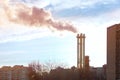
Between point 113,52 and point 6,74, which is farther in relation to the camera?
point 6,74

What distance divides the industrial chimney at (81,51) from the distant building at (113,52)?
14.8 m

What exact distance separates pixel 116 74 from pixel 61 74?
48.4 feet

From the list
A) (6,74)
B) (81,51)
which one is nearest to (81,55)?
(81,51)

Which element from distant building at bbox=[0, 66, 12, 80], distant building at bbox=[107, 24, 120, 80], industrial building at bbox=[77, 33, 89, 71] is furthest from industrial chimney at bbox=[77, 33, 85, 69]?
distant building at bbox=[0, 66, 12, 80]

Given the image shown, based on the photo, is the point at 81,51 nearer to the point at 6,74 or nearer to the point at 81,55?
the point at 81,55

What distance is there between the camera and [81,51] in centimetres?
6019

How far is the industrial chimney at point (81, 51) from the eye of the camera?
197 ft

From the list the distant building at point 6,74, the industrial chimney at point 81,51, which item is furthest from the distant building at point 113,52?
the distant building at point 6,74

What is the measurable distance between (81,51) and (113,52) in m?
16.6

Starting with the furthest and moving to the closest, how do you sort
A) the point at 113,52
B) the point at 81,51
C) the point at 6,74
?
the point at 6,74 → the point at 81,51 → the point at 113,52

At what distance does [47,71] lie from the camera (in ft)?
184

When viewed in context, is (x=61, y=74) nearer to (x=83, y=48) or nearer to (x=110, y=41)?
(x=83, y=48)

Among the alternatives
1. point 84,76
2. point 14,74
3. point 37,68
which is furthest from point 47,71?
point 14,74

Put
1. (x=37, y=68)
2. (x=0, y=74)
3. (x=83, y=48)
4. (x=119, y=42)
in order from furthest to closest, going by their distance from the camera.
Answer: (x=0, y=74) → (x=83, y=48) → (x=37, y=68) → (x=119, y=42)
